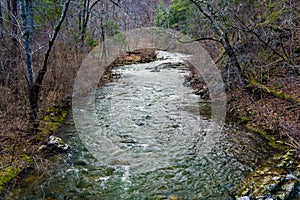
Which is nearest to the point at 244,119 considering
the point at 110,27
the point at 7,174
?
the point at 7,174

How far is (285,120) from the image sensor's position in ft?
19.2

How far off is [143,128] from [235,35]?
5105 millimetres

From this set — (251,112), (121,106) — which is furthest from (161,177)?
(121,106)

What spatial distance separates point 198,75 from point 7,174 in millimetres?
8616

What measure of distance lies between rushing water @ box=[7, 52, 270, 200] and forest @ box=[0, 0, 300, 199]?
1.51 ft

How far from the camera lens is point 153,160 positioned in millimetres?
5262

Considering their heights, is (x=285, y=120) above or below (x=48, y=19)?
below

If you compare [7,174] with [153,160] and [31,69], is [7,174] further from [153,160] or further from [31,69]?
[153,160]

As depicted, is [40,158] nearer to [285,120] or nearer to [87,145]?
[87,145]

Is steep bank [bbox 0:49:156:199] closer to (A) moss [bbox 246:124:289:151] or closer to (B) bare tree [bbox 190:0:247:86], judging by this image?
(A) moss [bbox 246:124:289:151]

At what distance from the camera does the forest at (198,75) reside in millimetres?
5020

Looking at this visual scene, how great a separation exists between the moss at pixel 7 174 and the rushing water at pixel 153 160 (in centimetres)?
20

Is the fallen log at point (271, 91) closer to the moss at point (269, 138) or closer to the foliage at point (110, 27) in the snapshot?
the moss at point (269, 138)

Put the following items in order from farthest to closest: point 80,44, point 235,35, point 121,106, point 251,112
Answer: point 80,44, point 235,35, point 121,106, point 251,112
